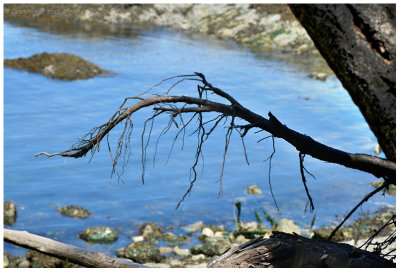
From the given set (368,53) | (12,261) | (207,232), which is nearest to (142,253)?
(207,232)

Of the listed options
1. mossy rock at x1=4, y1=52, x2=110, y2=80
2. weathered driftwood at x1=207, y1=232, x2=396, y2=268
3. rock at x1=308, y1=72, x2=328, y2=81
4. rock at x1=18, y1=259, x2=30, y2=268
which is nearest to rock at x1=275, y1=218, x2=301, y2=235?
rock at x1=18, y1=259, x2=30, y2=268

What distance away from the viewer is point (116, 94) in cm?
1460

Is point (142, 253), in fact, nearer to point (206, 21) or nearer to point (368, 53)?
point (368, 53)

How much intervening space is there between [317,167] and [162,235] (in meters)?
3.78

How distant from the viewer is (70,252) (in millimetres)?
3357

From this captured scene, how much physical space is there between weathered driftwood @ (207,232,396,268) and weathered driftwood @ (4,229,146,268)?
497 millimetres

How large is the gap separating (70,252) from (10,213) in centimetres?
522

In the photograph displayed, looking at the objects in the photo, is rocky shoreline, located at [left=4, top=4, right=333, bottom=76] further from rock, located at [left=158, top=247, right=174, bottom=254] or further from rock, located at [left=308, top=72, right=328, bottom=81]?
rock, located at [left=158, top=247, right=174, bottom=254]

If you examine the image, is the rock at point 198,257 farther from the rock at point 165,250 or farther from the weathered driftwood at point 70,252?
the weathered driftwood at point 70,252

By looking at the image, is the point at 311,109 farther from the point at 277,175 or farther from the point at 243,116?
the point at 243,116

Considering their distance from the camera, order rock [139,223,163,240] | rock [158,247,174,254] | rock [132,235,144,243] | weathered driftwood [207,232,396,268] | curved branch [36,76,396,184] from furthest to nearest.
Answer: rock [139,223,163,240]
rock [132,235,144,243]
rock [158,247,174,254]
weathered driftwood [207,232,396,268]
curved branch [36,76,396,184]

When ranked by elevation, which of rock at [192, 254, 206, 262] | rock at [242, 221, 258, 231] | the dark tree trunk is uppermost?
the dark tree trunk

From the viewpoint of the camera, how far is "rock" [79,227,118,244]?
301 inches

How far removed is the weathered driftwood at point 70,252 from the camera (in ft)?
10.8
